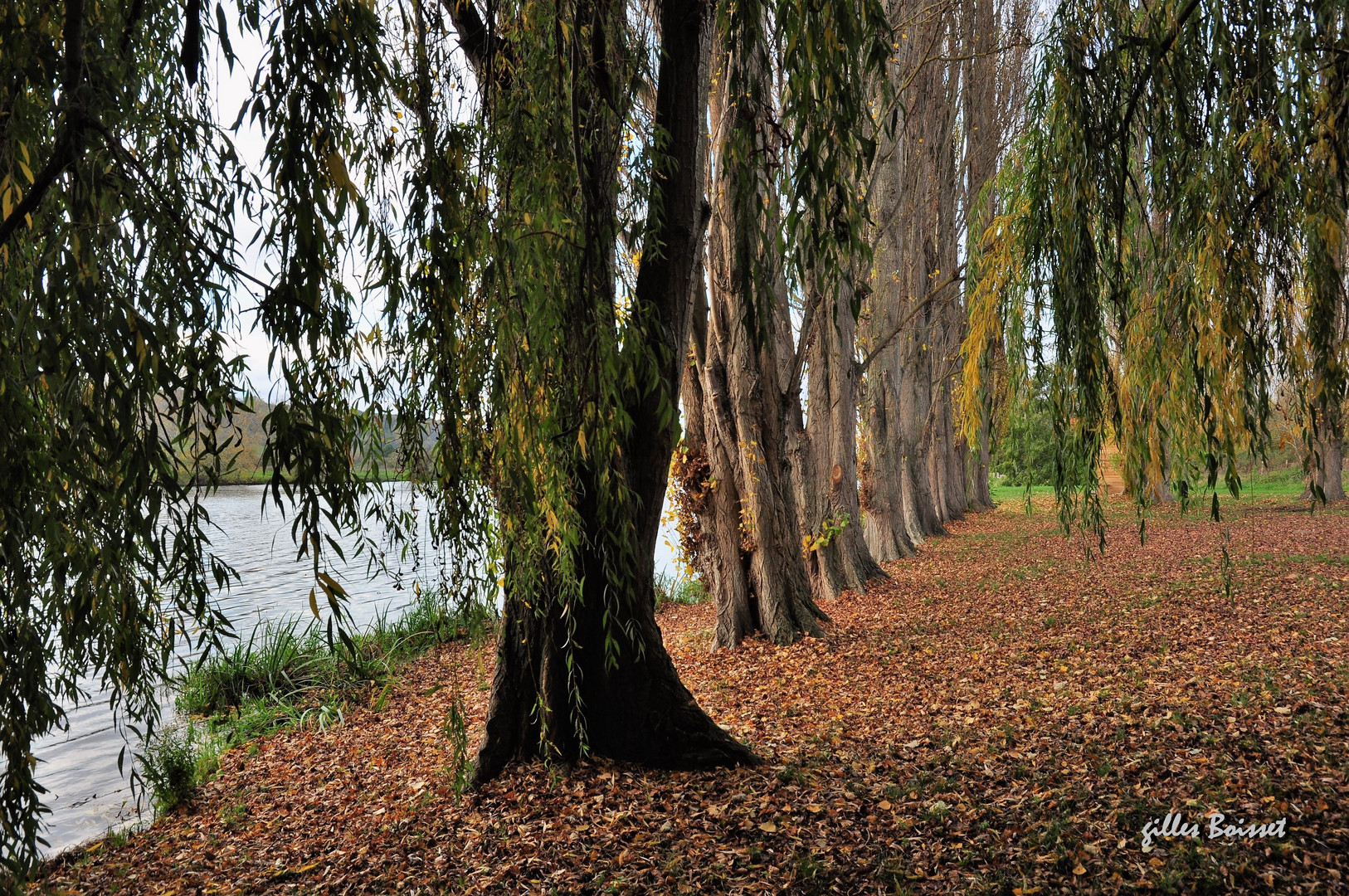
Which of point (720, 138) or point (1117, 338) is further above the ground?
point (720, 138)

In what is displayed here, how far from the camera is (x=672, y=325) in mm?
4258

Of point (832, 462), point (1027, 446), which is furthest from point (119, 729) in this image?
point (1027, 446)

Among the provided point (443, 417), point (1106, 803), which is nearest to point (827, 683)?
point (1106, 803)

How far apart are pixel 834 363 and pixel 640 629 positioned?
590cm

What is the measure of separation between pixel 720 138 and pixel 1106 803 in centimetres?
563

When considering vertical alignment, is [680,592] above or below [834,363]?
below

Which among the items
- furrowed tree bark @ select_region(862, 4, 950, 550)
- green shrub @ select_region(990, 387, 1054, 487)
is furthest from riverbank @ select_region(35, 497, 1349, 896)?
furrowed tree bark @ select_region(862, 4, 950, 550)

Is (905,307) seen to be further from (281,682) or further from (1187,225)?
(281,682)

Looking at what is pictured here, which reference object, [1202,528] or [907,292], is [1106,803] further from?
[1202,528]

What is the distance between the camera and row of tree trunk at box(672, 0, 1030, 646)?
7.18m

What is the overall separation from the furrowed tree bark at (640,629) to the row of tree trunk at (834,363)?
0.33m

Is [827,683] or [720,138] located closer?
[827,683]

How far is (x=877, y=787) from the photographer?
4.03 m
